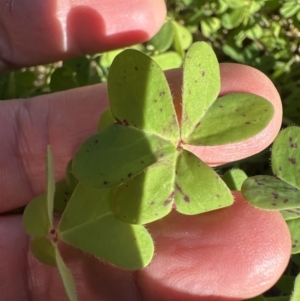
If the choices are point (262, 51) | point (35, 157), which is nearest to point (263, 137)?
point (35, 157)

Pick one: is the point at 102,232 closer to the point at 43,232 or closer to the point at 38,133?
the point at 43,232

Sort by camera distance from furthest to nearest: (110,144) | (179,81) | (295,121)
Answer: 1. (295,121)
2. (179,81)
3. (110,144)

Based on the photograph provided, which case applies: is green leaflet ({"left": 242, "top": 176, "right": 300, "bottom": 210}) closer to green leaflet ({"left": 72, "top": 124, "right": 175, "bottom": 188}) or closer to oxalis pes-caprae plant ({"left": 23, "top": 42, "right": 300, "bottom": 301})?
oxalis pes-caprae plant ({"left": 23, "top": 42, "right": 300, "bottom": 301})

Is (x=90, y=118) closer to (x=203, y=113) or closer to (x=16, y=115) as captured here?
(x=16, y=115)

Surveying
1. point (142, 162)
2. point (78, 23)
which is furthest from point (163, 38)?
point (142, 162)

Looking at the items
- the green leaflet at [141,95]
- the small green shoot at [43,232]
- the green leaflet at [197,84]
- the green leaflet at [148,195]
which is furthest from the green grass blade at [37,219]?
the green leaflet at [197,84]

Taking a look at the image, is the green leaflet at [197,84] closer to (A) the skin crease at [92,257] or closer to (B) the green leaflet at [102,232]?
(A) the skin crease at [92,257]

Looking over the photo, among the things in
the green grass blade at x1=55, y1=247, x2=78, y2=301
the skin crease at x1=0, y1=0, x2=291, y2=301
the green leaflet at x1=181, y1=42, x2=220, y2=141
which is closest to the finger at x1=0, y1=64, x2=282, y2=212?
the skin crease at x1=0, y1=0, x2=291, y2=301
